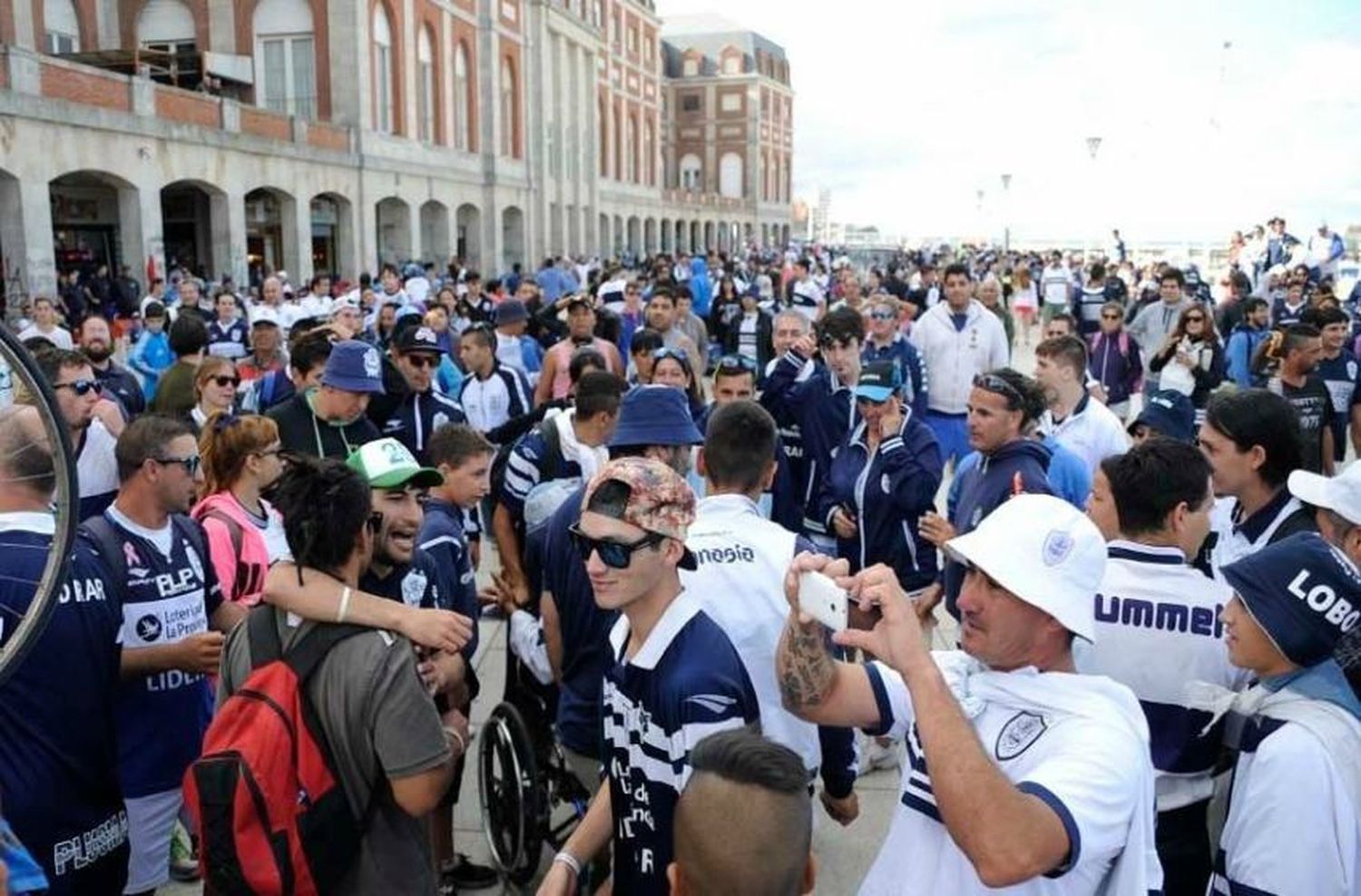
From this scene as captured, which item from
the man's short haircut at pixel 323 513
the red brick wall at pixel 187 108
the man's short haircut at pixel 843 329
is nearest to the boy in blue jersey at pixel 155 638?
the man's short haircut at pixel 323 513

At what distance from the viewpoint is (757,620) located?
3.17 metres

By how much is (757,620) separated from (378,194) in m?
30.4

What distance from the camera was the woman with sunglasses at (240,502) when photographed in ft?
13.0

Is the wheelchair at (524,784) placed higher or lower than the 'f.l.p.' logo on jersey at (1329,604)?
lower

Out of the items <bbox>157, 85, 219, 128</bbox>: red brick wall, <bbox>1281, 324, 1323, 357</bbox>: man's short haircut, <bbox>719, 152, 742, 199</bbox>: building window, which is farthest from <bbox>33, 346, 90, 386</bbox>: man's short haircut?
<bbox>719, 152, 742, 199</bbox>: building window

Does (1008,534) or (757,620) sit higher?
(1008,534)

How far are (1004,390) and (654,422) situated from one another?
1.67 m

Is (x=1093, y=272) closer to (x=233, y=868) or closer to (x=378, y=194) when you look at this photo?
(x=233, y=868)

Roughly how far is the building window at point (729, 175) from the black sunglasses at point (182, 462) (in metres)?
77.6

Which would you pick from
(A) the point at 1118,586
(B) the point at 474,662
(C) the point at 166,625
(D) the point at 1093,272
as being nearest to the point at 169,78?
(D) the point at 1093,272

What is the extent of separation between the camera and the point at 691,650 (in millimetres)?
2535

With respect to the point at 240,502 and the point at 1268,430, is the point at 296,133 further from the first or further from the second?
the point at 1268,430

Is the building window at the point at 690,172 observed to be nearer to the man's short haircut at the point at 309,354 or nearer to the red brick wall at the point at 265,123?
the red brick wall at the point at 265,123

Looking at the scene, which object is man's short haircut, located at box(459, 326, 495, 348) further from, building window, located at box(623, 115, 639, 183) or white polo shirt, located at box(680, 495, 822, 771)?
building window, located at box(623, 115, 639, 183)
